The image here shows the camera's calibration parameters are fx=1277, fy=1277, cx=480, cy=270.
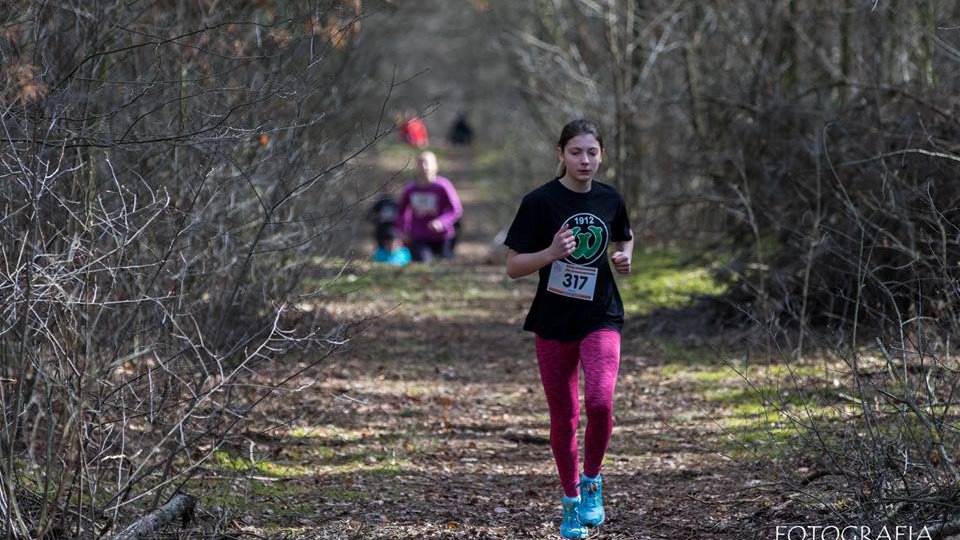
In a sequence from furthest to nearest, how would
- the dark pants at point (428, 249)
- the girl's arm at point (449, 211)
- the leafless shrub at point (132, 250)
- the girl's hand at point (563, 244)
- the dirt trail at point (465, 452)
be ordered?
the dark pants at point (428, 249)
the girl's arm at point (449, 211)
the dirt trail at point (465, 452)
the girl's hand at point (563, 244)
the leafless shrub at point (132, 250)

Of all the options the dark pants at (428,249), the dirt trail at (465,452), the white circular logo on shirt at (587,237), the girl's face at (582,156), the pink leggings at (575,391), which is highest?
the girl's face at (582,156)

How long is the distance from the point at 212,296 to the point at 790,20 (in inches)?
288

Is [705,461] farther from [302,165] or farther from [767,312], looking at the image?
[302,165]

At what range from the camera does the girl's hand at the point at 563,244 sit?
5598 millimetres

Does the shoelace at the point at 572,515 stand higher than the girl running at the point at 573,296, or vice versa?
the girl running at the point at 573,296

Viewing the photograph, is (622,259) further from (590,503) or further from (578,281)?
(590,503)

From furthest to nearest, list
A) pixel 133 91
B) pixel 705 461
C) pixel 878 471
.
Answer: pixel 705 461 < pixel 133 91 < pixel 878 471

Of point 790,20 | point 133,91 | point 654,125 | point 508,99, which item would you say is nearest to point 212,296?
point 133,91

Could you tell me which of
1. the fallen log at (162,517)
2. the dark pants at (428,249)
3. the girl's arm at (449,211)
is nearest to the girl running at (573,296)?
the fallen log at (162,517)

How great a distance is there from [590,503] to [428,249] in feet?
36.6

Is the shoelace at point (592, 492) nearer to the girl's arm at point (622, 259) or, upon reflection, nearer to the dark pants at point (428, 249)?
the girl's arm at point (622, 259)

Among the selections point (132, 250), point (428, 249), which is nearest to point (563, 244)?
point (132, 250)

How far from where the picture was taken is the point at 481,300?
13.9m

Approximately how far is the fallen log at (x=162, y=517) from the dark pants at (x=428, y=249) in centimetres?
1105
